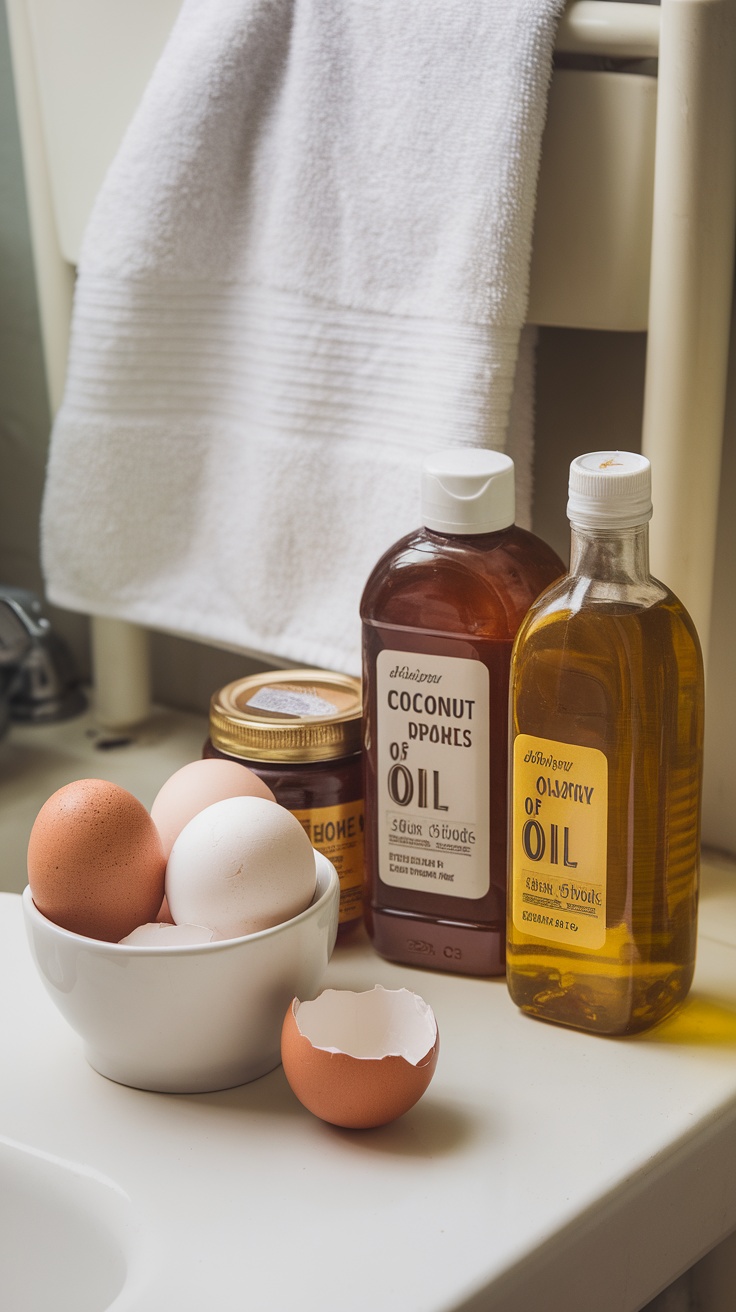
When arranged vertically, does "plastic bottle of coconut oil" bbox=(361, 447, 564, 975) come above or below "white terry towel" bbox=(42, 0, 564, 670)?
below

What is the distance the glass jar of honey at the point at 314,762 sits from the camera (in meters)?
0.57

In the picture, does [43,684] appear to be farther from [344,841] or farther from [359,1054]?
[359,1054]

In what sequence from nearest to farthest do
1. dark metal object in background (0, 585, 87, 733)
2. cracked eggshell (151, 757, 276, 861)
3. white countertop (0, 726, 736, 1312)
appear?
white countertop (0, 726, 736, 1312) → cracked eggshell (151, 757, 276, 861) → dark metal object in background (0, 585, 87, 733)

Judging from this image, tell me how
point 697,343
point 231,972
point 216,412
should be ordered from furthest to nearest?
point 216,412 → point 697,343 → point 231,972

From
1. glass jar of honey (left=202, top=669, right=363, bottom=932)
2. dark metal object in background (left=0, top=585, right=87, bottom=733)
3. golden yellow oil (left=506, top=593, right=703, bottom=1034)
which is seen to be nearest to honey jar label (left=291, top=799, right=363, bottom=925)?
glass jar of honey (left=202, top=669, right=363, bottom=932)

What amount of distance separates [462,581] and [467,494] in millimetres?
35

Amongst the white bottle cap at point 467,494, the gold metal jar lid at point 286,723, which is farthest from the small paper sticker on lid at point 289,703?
the white bottle cap at point 467,494

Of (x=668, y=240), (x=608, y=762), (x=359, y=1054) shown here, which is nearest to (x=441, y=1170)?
(x=359, y=1054)

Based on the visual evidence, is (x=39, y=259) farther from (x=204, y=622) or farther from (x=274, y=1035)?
(x=274, y=1035)

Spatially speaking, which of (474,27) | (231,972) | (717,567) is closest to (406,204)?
(474,27)

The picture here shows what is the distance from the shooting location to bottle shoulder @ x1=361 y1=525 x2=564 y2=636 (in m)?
0.52

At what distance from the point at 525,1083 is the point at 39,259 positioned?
577 mm

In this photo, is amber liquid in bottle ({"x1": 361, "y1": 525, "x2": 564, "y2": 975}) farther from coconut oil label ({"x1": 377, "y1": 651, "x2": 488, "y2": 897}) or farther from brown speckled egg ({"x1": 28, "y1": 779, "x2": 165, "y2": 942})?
brown speckled egg ({"x1": 28, "y1": 779, "x2": 165, "y2": 942})

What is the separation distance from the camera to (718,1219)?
0.48 metres
